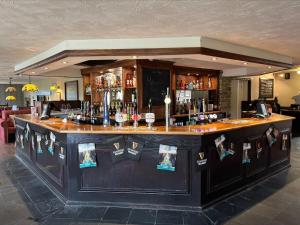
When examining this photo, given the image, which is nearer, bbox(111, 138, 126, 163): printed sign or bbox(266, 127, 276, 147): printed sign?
bbox(111, 138, 126, 163): printed sign

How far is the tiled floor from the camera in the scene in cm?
293

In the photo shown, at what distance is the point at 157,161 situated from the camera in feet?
10.7

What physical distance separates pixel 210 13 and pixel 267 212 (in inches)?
101

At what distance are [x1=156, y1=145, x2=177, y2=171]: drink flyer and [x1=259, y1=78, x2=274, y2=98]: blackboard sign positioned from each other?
7469 millimetres

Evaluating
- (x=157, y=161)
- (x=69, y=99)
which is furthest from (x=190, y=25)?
(x=69, y=99)

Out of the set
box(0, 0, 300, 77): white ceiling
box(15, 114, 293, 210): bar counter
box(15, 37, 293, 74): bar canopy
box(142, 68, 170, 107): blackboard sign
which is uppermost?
box(0, 0, 300, 77): white ceiling

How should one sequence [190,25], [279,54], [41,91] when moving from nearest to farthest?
[190,25] → [279,54] → [41,91]

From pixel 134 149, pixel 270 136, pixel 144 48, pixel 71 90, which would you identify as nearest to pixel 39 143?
pixel 134 149

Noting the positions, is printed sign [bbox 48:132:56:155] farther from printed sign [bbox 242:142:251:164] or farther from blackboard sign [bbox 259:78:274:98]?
blackboard sign [bbox 259:78:274:98]

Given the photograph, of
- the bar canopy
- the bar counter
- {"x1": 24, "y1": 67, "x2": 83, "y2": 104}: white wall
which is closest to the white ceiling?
the bar canopy

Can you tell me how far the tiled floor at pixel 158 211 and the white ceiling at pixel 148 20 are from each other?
2.39 m

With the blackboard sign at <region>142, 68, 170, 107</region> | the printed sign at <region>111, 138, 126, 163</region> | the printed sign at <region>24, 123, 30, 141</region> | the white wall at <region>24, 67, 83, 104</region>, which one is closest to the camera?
the printed sign at <region>111, 138, 126, 163</region>

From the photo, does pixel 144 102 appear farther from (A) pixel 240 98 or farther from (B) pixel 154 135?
(A) pixel 240 98

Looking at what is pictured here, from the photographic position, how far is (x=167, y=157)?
126 inches
